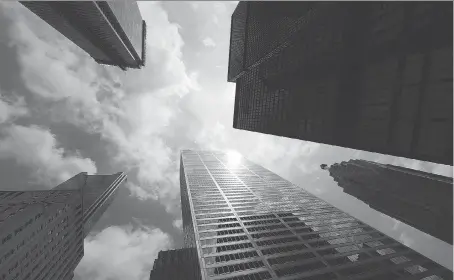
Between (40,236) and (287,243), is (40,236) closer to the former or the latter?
(40,236)

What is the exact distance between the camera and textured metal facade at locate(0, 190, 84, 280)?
67.9m

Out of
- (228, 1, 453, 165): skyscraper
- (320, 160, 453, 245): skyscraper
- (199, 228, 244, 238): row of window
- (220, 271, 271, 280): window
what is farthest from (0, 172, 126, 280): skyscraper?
(320, 160, 453, 245): skyscraper

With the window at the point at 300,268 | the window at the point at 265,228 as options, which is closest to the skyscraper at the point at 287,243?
the window at the point at 300,268

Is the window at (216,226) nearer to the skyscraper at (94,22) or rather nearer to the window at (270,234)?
the window at (270,234)

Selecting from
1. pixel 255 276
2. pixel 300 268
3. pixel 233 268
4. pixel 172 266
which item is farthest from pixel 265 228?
pixel 172 266

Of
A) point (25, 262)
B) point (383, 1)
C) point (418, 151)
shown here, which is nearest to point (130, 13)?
point (25, 262)

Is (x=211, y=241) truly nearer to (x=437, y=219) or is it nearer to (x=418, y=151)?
(x=437, y=219)

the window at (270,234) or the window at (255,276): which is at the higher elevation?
the window at (270,234)

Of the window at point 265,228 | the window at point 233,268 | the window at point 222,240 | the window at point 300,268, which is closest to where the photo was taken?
the window at point 233,268

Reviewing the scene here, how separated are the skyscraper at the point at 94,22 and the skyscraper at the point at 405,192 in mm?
89252

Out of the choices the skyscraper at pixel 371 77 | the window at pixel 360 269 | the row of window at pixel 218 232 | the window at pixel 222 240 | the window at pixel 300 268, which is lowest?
the window at pixel 300 268

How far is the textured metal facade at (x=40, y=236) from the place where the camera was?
6791 cm

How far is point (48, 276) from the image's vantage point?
87.2m

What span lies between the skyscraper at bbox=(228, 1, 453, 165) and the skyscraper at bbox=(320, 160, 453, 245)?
1063 centimetres
